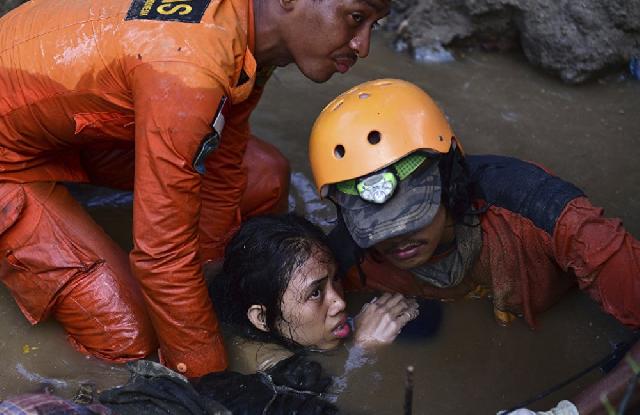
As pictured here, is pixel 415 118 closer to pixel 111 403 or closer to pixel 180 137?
pixel 180 137

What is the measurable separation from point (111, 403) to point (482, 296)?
182 centimetres

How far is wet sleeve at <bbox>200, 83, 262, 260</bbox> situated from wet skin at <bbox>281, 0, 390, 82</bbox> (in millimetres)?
752

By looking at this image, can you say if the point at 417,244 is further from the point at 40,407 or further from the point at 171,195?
the point at 40,407

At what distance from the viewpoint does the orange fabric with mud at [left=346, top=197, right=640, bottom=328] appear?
A: 3.22 meters

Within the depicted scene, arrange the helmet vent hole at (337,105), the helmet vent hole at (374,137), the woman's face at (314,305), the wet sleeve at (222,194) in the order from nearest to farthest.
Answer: the helmet vent hole at (374,137) → the helmet vent hole at (337,105) → the woman's face at (314,305) → the wet sleeve at (222,194)

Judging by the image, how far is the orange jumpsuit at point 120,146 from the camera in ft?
10.6

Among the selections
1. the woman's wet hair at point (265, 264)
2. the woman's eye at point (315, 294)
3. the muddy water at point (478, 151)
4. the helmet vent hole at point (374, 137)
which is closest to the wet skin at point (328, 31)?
the helmet vent hole at point (374, 137)

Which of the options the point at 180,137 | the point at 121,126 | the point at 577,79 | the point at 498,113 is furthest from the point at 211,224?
the point at 577,79

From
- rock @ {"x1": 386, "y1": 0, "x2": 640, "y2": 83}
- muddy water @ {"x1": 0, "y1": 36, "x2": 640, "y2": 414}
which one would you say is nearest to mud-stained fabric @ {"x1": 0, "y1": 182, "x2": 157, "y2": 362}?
muddy water @ {"x1": 0, "y1": 36, "x2": 640, "y2": 414}

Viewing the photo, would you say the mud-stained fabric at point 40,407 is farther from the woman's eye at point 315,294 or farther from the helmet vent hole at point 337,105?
the helmet vent hole at point 337,105

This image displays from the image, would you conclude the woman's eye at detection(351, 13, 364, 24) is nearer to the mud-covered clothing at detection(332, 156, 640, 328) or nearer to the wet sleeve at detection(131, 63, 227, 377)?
the wet sleeve at detection(131, 63, 227, 377)

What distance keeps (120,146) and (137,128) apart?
0.82 meters

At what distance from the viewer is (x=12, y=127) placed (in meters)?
3.67

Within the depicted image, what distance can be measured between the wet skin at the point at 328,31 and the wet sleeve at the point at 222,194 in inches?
29.6
